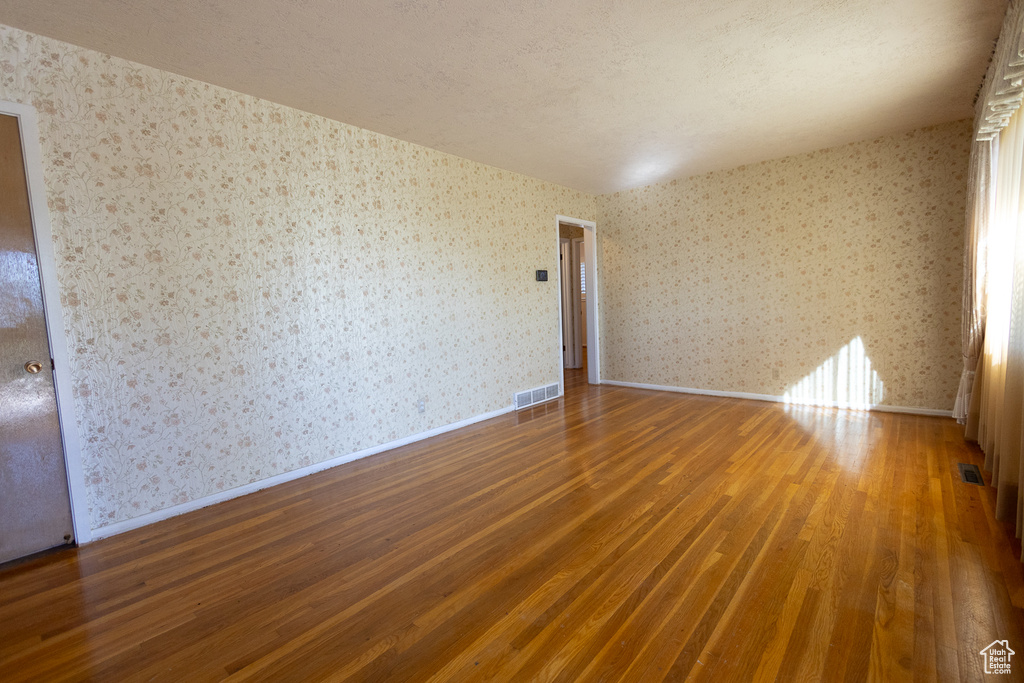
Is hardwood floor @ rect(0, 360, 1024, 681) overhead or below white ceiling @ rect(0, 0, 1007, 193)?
below

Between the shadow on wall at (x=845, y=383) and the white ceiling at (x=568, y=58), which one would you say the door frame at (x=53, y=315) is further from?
the shadow on wall at (x=845, y=383)

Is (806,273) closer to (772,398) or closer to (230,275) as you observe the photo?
(772,398)

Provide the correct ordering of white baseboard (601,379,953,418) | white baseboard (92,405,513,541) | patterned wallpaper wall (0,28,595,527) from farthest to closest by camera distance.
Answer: white baseboard (601,379,953,418) → white baseboard (92,405,513,541) → patterned wallpaper wall (0,28,595,527)

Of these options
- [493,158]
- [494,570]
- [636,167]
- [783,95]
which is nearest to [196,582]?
[494,570]

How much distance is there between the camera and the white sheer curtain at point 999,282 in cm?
233

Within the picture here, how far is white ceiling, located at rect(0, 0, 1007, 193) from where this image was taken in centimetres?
231

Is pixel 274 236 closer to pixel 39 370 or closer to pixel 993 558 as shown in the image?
pixel 39 370

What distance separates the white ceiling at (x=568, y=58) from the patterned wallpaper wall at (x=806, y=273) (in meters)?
0.71

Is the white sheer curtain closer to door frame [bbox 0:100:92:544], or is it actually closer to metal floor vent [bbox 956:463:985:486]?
metal floor vent [bbox 956:463:985:486]

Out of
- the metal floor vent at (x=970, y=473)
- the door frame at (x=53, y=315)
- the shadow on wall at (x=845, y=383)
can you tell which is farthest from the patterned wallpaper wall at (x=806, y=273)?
the door frame at (x=53, y=315)

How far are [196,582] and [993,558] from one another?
381 centimetres

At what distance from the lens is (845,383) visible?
4969 millimetres

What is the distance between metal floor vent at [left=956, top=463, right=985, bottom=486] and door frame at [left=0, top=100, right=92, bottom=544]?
18.0 feet

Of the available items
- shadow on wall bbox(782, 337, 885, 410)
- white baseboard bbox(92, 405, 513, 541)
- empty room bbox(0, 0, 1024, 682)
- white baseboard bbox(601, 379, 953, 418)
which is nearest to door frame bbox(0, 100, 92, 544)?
empty room bbox(0, 0, 1024, 682)
